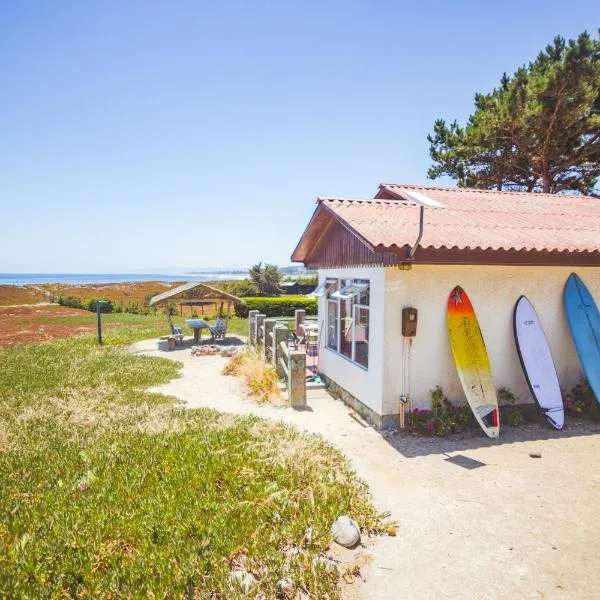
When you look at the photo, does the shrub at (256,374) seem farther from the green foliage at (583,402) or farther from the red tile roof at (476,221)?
the green foliage at (583,402)

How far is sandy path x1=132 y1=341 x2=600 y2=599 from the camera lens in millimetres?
3732

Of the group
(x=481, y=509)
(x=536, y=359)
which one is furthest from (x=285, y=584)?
(x=536, y=359)

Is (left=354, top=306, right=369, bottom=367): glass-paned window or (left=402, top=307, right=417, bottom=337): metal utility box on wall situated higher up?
(left=402, top=307, right=417, bottom=337): metal utility box on wall

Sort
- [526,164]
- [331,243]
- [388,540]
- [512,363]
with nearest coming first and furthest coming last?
[388,540] → [512,363] → [331,243] → [526,164]

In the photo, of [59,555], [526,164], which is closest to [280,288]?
[526,164]

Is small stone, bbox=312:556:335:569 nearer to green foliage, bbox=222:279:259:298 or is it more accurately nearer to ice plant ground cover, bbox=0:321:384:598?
ice plant ground cover, bbox=0:321:384:598

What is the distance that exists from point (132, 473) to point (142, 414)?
2962 millimetres

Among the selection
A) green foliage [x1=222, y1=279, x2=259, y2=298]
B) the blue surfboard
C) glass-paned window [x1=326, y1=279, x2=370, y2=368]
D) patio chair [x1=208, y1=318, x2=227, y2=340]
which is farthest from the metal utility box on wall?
green foliage [x1=222, y1=279, x2=259, y2=298]

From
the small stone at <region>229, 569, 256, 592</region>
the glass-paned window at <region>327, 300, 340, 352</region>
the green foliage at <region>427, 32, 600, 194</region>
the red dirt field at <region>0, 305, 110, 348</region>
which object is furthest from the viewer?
the red dirt field at <region>0, 305, 110, 348</region>

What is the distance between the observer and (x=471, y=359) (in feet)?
25.1

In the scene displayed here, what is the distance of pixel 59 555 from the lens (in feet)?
12.6

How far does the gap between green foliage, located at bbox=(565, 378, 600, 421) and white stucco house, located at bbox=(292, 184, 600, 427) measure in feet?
0.89

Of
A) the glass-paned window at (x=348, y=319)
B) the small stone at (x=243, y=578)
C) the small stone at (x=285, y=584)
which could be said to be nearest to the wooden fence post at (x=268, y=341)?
the glass-paned window at (x=348, y=319)

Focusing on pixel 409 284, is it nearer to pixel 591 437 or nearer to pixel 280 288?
pixel 591 437
